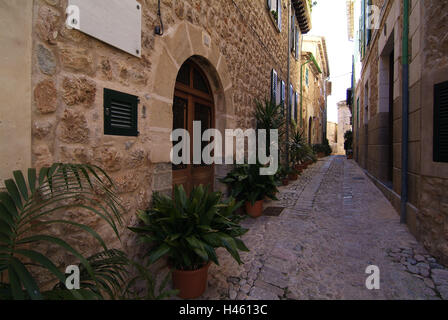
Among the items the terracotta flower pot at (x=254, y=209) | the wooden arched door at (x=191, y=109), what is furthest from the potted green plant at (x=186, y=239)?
the terracotta flower pot at (x=254, y=209)

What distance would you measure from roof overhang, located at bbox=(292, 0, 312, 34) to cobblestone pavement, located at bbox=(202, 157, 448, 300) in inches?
336

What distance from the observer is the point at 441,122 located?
2.37 meters

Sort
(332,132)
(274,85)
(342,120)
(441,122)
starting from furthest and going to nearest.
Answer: (332,132) < (342,120) < (274,85) < (441,122)

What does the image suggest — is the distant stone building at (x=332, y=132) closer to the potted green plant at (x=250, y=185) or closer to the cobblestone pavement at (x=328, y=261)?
the cobblestone pavement at (x=328, y=261)

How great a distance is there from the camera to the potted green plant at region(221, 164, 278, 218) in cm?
365

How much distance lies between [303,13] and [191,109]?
9.29m

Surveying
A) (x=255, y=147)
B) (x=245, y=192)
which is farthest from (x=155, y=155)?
(x=255, y=147)

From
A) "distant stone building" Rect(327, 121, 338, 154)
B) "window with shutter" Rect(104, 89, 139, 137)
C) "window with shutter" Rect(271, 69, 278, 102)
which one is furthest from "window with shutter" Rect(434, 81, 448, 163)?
"distant stone building" Rect(327, 121, 338, 154)

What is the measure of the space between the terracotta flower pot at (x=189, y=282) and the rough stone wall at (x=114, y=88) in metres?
0.44

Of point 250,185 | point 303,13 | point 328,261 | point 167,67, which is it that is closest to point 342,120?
point 303,13

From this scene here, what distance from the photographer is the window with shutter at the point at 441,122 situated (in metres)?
2.32

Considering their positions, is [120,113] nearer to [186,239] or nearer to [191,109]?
[186,239]

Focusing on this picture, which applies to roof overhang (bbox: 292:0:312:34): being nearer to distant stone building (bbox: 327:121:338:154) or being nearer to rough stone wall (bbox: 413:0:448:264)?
rough stone wall (bbox: 413:0:448:264)
